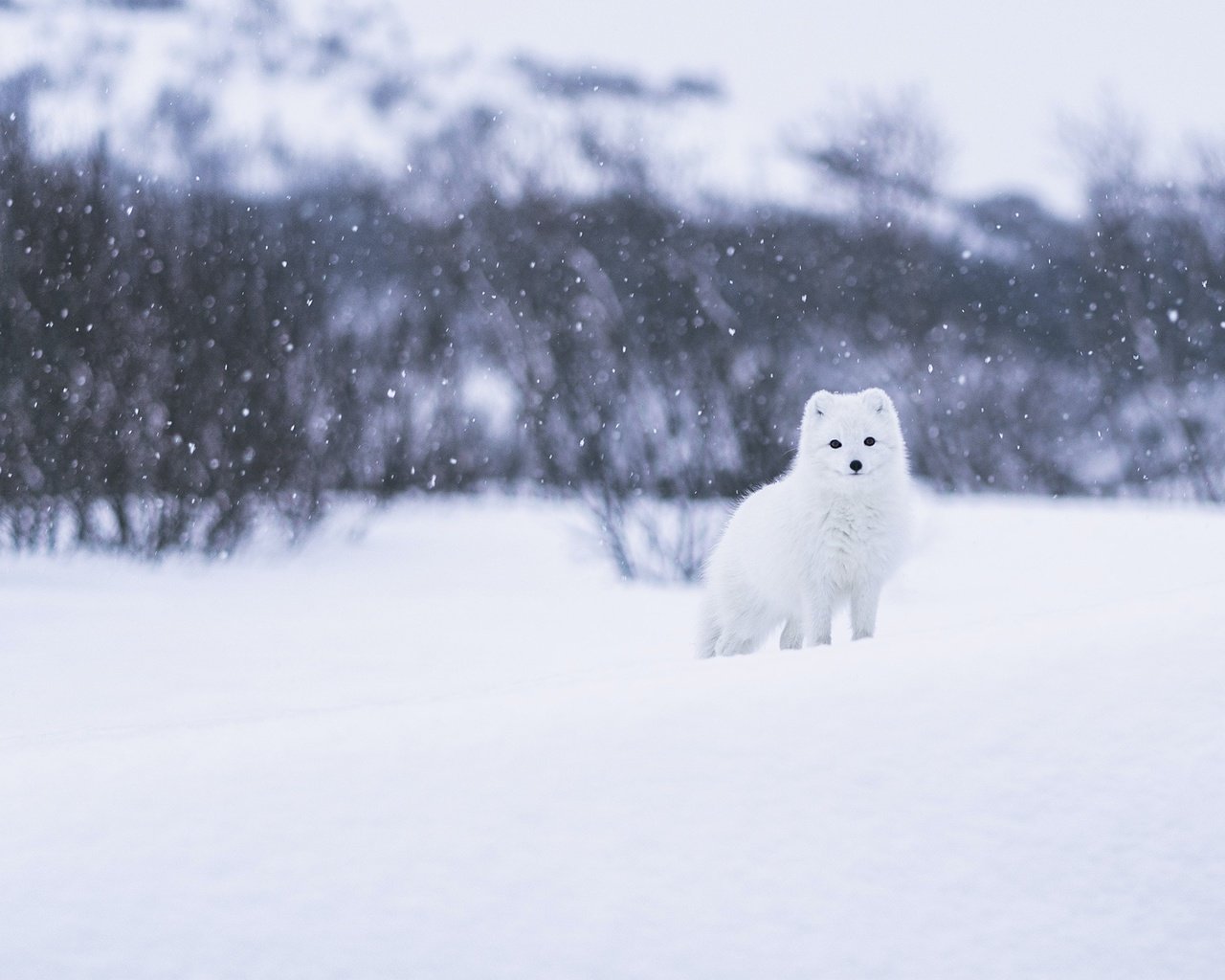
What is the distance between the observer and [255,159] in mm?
17812

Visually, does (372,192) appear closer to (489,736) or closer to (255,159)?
(255,159)

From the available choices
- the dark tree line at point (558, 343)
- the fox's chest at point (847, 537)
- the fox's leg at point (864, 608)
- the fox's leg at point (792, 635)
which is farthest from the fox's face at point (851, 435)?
the dark tree line at point (558, 343)

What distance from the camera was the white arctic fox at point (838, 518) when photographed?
4414 mm

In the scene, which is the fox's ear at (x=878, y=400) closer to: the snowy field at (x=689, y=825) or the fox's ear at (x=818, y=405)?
the fox's ear at (x=818, y=405)

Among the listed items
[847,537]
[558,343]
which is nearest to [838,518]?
[847,537]

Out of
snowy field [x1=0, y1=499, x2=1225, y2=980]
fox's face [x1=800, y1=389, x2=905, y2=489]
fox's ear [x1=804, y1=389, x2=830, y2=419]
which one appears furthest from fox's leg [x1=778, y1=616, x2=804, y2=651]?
snowy field [x1=0, y1=499, x2=1225, y2=980]

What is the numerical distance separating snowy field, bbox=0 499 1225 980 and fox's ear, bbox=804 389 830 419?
102 cm

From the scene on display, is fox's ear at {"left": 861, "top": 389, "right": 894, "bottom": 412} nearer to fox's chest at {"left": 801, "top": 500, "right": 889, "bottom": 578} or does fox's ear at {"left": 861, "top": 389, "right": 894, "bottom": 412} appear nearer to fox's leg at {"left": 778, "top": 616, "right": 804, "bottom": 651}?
fox's chest at {"left": 801, "top": 500, "right": 889, "bottom": 578}

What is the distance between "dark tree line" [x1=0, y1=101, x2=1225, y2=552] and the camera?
12.6 metres

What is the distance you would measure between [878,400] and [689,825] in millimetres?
2054

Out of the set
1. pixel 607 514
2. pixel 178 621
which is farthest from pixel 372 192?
pixel 178 621

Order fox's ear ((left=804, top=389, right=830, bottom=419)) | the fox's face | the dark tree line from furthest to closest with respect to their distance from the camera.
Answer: the dark tree line < fox's ear ((left=804, top=389, right=830, bottom=419)) < the fox's face

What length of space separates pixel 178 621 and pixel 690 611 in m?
3.84

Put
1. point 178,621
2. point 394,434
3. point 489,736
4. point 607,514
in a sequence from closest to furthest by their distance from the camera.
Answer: point 489,736 → point 178,621 → point 607,514 → point 394,434
